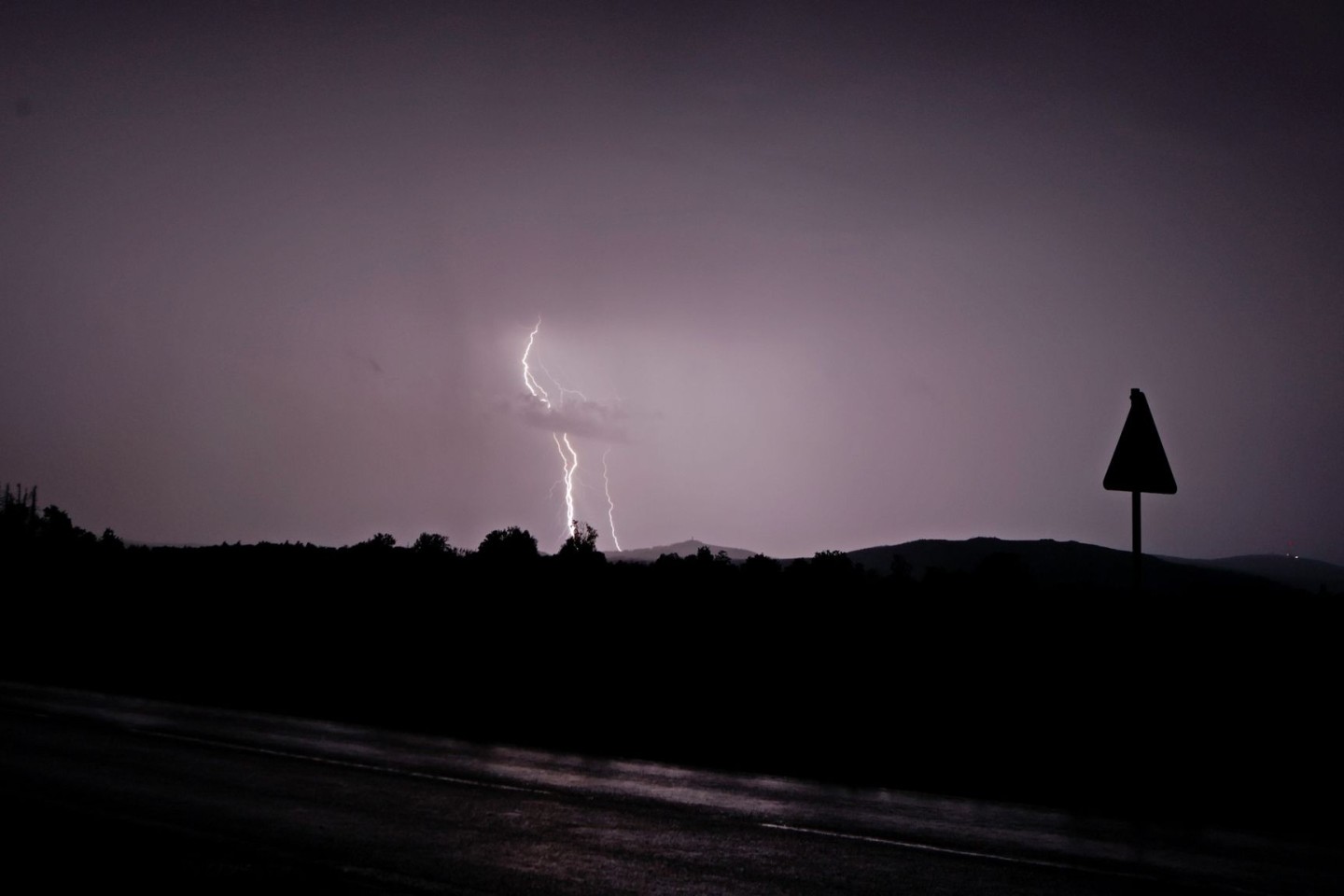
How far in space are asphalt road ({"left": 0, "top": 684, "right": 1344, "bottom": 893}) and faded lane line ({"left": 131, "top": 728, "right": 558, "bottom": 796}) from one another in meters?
0.04

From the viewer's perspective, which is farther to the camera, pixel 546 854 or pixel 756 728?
pixel 756 728

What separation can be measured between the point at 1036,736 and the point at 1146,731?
53.3 inches

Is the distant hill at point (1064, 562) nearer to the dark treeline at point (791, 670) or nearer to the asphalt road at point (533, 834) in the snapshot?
the dark treeline at point (791, 670)

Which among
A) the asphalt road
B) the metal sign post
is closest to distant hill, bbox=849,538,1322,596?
the metal sign post

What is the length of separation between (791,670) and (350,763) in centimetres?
835

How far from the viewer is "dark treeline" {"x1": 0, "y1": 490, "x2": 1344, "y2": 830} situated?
11.6 m

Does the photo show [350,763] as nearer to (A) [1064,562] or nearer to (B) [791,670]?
(B) [791,670]

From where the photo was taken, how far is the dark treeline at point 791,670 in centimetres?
1162

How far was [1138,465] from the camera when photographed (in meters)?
12.4

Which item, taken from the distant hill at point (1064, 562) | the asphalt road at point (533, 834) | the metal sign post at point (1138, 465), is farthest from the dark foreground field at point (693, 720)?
the distant hill at point (1064, 562)

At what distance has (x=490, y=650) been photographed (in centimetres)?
2027

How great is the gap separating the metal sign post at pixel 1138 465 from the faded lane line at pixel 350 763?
7580mm

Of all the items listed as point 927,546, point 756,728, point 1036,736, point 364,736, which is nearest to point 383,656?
point 364,736

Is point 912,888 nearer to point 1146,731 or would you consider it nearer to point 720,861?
point 720,861
